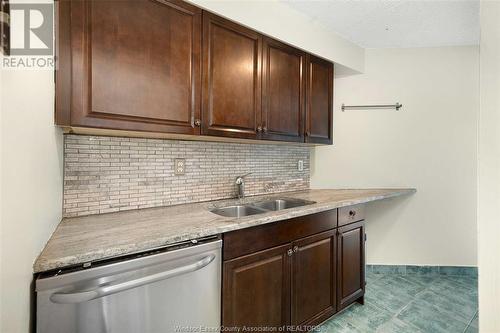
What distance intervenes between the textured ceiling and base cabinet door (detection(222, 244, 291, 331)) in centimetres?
184

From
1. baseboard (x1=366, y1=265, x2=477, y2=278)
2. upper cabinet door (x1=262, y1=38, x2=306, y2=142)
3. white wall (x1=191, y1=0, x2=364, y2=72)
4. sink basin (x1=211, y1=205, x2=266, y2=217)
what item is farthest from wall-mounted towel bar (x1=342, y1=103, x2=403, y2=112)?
baseboard (x1=366, y1=265, x2=477, y2=278)

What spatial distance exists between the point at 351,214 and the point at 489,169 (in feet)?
3.65

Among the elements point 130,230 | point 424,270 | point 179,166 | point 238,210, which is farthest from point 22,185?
point 424,270

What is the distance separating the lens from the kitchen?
908mm

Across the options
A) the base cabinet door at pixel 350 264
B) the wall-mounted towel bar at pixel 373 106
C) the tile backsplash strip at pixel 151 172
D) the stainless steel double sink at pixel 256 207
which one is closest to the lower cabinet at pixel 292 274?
the base cabinet door at pixel 350 264

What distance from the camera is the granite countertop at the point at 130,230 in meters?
0.88

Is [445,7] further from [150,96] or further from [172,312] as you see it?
[172,312]

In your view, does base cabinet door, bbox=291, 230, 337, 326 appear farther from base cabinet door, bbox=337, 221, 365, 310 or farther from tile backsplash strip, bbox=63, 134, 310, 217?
tile backsplash strip, bbox=63, 134, 310, 217

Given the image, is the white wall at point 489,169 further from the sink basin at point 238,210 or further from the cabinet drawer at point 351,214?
the sink basin at point 238,210

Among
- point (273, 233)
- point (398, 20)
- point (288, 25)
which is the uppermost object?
point (398, 20)

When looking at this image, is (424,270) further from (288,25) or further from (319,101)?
(288,25)

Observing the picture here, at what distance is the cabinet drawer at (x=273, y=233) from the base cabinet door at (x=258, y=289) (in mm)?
40

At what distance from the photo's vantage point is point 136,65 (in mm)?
1287

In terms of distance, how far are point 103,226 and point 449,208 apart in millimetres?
3129
